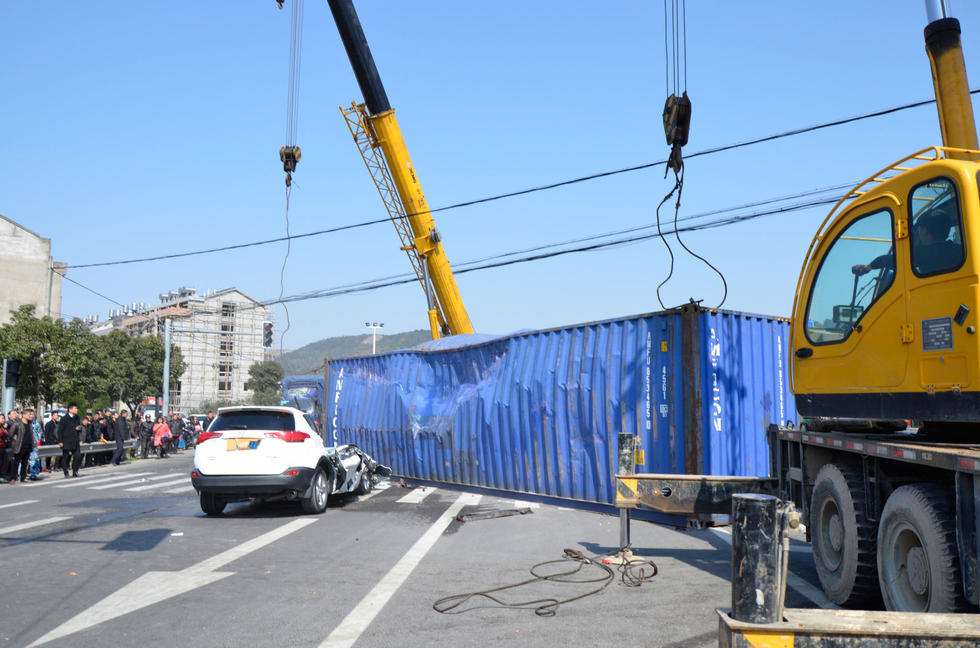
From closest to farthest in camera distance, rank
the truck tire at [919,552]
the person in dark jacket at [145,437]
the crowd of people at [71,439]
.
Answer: the truck tire at [919,552] → the crowd of people at [71,439] → the person in dark jacket at [145,437]

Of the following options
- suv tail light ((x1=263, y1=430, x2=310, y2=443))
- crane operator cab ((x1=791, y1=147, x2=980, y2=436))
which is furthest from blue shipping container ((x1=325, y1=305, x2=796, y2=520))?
suv tail light ((x1=263, y1=430, x2=310, y2=443))

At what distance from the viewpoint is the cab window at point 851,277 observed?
570 cm

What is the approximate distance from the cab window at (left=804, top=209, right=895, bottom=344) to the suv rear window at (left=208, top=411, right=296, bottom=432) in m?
7.52

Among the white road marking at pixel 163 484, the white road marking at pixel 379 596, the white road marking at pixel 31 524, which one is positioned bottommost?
the white road marking at pixel 163 484

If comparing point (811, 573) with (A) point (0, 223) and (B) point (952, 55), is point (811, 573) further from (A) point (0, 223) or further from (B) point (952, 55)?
(A) point (0, 223)

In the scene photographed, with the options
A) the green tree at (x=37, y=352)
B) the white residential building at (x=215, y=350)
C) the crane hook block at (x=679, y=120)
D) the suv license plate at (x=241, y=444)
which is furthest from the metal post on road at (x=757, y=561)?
the white residential building at (x=215, y=350)

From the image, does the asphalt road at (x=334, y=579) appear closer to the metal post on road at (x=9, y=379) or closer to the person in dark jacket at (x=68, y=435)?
the person in dark jacket at (x=68, y=435)

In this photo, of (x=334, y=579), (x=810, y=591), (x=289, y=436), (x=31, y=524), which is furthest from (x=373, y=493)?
(x=810, y=591)

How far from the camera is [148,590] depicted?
6484 millimetres

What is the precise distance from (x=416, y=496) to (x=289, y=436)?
150 inches

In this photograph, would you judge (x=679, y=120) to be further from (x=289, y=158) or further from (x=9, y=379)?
(x=9, y=379)

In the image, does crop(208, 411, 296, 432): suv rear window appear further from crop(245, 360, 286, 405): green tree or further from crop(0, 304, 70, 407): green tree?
crop(245, 360, 286, 405): green tree

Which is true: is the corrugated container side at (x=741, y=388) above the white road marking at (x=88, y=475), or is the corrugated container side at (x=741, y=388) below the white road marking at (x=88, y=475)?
above

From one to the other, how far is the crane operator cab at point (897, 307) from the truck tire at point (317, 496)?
24.0 feet
